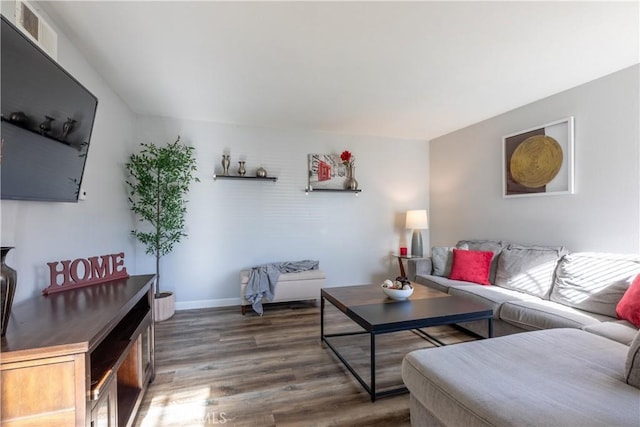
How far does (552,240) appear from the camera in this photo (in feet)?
9.70

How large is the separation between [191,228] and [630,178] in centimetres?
445

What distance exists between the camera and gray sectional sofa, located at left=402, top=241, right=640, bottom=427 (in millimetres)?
1030

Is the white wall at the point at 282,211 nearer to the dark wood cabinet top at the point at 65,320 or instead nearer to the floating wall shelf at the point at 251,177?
the floating wall shelf at the point at 251,177

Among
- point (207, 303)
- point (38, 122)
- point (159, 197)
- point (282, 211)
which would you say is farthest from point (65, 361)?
point (282, 211)

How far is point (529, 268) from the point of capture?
2766mm

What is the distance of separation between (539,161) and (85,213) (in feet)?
14.1

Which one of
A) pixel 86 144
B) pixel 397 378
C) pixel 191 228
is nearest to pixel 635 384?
pixel 397 378

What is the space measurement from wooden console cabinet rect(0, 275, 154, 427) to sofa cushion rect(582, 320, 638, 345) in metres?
2.65

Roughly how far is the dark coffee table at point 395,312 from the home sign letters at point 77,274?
1656 millimetres

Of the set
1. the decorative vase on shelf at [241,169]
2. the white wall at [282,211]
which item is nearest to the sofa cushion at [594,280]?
the white wall at [282,211]

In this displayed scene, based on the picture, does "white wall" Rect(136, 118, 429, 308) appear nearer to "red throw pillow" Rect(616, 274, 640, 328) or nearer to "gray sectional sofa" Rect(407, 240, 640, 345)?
"gray sectional sofa" Rect(407, 240, 640, 345)

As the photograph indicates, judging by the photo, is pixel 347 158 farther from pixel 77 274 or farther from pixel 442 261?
pixel 77 274

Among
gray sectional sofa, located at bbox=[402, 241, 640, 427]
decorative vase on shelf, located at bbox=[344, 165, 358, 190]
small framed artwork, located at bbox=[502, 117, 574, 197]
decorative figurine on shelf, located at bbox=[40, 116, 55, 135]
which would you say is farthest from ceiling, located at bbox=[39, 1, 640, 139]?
gray sectional sofa, located at bbox=[402, 241, 640, 427]

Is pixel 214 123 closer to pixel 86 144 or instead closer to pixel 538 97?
pixel 86 144
